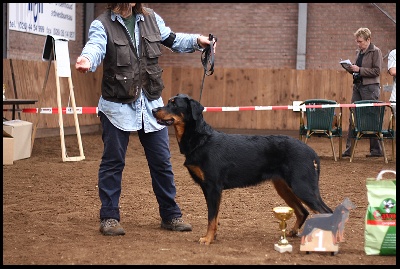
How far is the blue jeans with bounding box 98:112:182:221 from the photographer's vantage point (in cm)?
528

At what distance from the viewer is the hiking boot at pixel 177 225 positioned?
5391 millimetres

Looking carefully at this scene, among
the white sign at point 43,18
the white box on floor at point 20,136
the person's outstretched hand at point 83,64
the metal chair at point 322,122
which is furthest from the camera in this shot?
the white sign at point 43,18

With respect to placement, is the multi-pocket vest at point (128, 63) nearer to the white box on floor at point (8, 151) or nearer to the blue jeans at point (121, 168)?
the blue jeans at point (121, 168)

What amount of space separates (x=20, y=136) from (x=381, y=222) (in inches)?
274

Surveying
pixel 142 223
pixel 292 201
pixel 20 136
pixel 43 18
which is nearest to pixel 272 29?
pixel 43 18

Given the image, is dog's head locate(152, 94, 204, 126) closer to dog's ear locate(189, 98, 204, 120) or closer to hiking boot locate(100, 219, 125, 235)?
dog's ear locate(189, 98, 204, 120)

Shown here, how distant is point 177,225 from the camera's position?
17.7 ft

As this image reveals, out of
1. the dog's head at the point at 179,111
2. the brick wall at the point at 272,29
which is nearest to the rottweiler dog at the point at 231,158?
the dog's head at the point at 179,111

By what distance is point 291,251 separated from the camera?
4605 mm

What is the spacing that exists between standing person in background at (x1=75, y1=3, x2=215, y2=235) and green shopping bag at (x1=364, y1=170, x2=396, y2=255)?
156cm

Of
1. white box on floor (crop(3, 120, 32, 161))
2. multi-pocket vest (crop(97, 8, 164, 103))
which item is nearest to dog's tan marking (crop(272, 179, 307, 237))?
multi-pocket vest (crop(97, 8, 164, 103))

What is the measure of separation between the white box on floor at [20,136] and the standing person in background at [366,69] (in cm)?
508

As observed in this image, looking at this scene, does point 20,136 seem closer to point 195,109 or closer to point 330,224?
point 195,109

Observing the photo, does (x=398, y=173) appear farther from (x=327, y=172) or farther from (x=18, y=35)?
(x=18, y=35)
